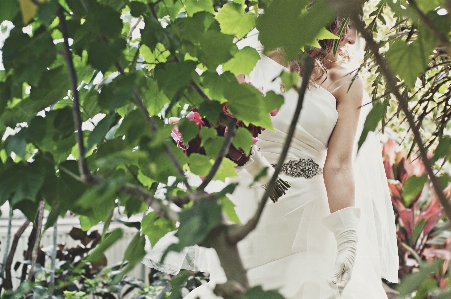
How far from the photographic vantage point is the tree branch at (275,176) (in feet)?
1.34

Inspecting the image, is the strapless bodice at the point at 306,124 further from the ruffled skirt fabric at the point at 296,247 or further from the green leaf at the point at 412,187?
the green leaf at the point at 412,187

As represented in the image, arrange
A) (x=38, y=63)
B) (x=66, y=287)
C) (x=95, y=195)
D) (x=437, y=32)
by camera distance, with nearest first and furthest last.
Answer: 1. (x=437, y=32)
2. (x=95, y=195)
3. (x=38, y=63)
4. (x=66, y=287)

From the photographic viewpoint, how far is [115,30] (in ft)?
2.12

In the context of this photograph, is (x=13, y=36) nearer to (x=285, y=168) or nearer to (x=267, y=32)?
(x=267, y=32)

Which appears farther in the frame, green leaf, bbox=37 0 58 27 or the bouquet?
the bouquet

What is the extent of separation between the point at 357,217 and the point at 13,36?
143cm

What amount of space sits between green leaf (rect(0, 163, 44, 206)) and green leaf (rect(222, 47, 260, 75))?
0.32 m

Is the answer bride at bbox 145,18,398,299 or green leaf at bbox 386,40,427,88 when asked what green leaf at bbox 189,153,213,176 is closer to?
green leaf at bbox 386,40,427,88

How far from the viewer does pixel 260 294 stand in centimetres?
47

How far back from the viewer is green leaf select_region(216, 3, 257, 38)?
924 millimetres

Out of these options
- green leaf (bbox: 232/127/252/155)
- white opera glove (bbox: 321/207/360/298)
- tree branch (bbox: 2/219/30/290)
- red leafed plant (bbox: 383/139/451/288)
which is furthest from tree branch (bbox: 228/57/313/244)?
red leafed plant (bbox: 383/139/451/288)

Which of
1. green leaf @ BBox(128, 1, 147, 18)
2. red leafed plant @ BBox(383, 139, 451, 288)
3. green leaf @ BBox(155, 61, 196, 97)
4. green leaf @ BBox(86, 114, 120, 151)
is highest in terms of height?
green leaf @ BBox(128, 1, 147, 18)

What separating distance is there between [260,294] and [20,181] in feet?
0.89

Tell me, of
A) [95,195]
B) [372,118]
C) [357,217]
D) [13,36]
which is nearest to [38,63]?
[13,36]
